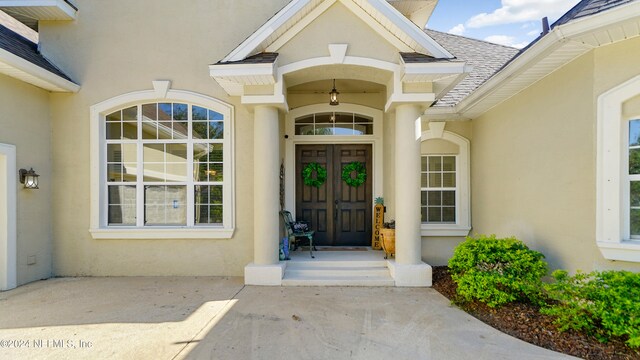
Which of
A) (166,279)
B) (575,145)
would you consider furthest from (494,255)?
(166,279)

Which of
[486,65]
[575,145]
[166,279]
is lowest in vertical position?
[166,279]

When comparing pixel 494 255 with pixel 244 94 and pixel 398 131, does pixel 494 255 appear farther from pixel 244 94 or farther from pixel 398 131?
pixel 244 94

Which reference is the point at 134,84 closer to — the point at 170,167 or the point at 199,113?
the point at 199,113

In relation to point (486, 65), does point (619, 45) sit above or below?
below

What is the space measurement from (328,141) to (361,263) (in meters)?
2.82

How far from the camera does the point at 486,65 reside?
7375 millimetres

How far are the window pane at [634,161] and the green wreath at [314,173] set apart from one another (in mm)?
5017

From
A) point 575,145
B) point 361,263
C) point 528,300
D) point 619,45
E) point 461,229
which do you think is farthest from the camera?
point 461,229

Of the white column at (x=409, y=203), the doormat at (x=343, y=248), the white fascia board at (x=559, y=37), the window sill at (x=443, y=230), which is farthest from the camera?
the doormat at (x=343, y=248)

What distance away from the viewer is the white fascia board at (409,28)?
5008 millimetres

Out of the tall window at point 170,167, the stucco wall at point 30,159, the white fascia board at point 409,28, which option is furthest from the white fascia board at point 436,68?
the stucco wall at point 30,159

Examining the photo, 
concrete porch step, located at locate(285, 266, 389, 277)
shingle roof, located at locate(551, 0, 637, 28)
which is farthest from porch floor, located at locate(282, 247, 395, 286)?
shingle roof, located at locate(551, 0, 637, 28)

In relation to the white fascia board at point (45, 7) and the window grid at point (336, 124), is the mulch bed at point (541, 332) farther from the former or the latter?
the white fascia board at point (45, 7)

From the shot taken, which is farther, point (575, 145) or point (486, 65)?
point (486, 65)
